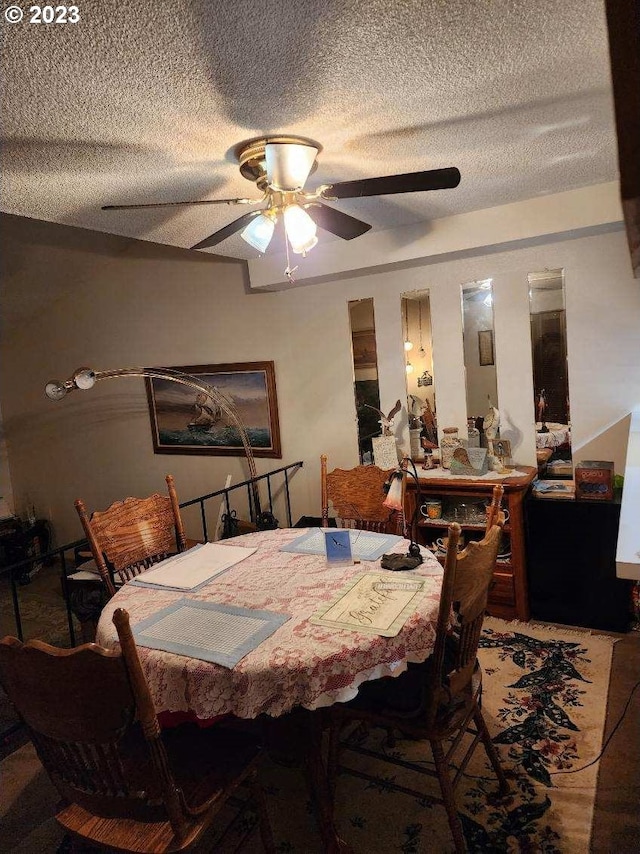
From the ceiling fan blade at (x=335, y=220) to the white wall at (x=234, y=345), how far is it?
1.46 meters

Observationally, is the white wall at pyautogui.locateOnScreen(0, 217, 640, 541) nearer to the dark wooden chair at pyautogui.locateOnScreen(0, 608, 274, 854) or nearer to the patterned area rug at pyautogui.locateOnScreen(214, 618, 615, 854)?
the patterned area rug at pyautogui.locateOnScreen(214, 618, 615, 854)

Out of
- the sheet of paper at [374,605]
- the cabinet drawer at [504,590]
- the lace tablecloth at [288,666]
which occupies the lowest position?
the cabinet drawer at [504,590]

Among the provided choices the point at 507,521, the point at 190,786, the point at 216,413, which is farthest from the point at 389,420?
the point at 190,786

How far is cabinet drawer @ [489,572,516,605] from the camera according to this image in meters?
3.13

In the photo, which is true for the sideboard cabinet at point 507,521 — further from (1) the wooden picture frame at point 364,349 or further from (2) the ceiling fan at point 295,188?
(2) the ceiling fan at point 295,188

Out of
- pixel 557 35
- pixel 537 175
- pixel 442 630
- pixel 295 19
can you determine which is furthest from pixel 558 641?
pixel 295 19

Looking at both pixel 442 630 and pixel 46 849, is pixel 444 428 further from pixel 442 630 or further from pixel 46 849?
pixel 46 849

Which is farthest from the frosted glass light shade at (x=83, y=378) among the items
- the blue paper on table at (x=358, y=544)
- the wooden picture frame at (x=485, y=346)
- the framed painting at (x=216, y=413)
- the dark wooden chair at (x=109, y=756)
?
the wooden picture frame at (x=485, y=346)

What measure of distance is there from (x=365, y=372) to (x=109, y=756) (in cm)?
302

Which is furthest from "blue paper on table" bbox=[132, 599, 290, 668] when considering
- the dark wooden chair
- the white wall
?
the white wall

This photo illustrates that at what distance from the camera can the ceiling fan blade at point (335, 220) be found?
2.14 meters

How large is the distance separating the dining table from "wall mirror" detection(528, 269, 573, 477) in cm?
170

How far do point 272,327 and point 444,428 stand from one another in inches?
62.4

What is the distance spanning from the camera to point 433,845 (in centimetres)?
171
